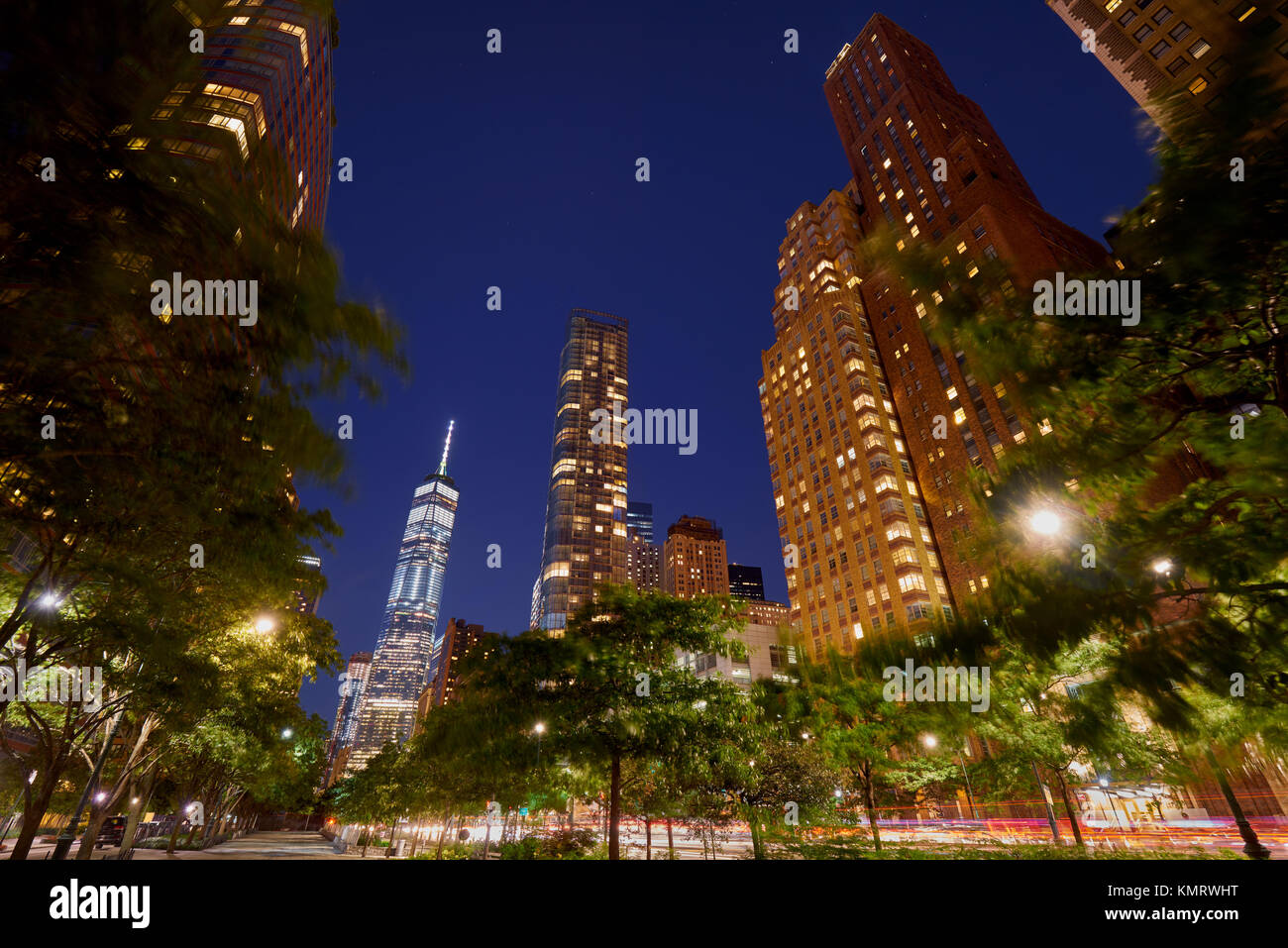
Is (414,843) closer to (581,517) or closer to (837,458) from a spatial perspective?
(837,458)

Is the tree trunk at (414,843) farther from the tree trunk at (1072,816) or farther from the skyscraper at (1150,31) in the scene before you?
the skyscraper at (1150,31)

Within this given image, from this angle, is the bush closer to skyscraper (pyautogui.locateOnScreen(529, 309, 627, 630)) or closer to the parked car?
the parked car

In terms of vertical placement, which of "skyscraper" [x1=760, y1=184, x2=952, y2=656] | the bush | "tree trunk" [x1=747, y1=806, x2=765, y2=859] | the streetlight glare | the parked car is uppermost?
"skyscraper" [x1=760, y1=184, x2=952, y2=656]

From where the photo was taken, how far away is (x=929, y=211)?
308ft

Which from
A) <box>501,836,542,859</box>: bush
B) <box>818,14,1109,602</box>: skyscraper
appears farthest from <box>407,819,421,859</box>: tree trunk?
<box>818,14,1109,602</box>: skyscraper

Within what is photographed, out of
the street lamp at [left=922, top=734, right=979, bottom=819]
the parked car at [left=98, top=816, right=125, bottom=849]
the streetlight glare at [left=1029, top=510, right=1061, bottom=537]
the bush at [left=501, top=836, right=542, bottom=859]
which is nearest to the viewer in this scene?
the streetlight glare at [left=1029, top=510, right=1061, bottom=537]

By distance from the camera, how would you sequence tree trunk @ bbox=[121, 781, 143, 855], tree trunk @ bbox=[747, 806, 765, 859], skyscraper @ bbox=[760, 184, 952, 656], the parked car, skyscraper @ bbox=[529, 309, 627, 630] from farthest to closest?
1. skyscraper @ bbox=[529, 309, 627, 630]
2. skyscraper @ bbox=[760, 184, 952, 656]
3. the parked car
4. tree trunk @ bbox=[121, 781, 143, 855]
5. tree trunk @ bbox=[747, 806, 765, 859]

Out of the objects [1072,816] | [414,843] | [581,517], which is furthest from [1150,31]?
[581,517]

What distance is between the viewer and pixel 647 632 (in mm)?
17828

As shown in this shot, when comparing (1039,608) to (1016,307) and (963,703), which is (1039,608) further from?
(1016,307)

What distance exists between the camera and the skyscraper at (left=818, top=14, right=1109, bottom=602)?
254ft

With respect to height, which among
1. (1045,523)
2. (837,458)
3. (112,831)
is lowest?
(112,831)

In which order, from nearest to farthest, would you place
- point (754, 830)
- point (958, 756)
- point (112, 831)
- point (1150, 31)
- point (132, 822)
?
point (958, 756) → point (754, 830) → point (132, 822) → point (112, 831) → point (1150, 31)
